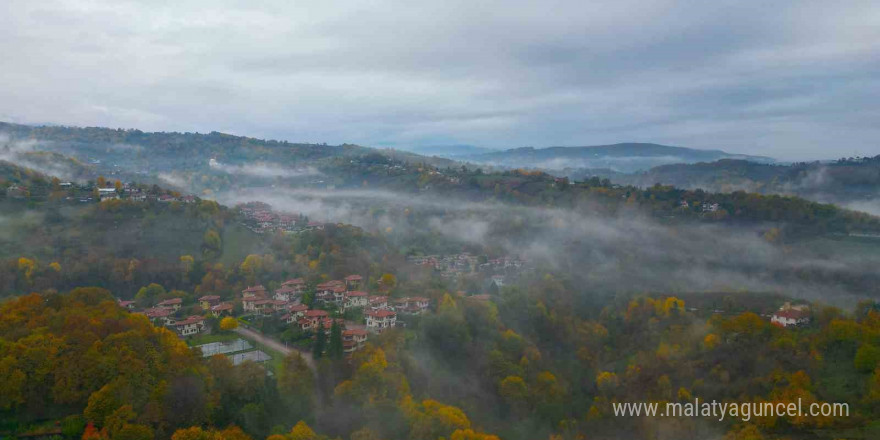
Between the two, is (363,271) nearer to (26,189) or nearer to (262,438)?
(262,438)

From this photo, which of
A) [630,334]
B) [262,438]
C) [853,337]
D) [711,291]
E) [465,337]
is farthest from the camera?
[711,291]

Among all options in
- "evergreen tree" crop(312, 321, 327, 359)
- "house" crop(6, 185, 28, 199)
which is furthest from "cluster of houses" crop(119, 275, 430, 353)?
"house" crop(6, 185, 28, 199)

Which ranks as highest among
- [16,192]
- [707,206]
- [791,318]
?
[16,192]

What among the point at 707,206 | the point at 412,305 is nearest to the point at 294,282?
the point at 412,305

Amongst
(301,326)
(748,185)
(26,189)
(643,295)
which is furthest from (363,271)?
(748,185)

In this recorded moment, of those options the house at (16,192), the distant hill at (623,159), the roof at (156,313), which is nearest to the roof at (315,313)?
the roof at (156,313)

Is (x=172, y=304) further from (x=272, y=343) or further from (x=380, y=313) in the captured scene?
(x=380, y=313)

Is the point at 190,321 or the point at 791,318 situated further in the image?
the point at 791,318
